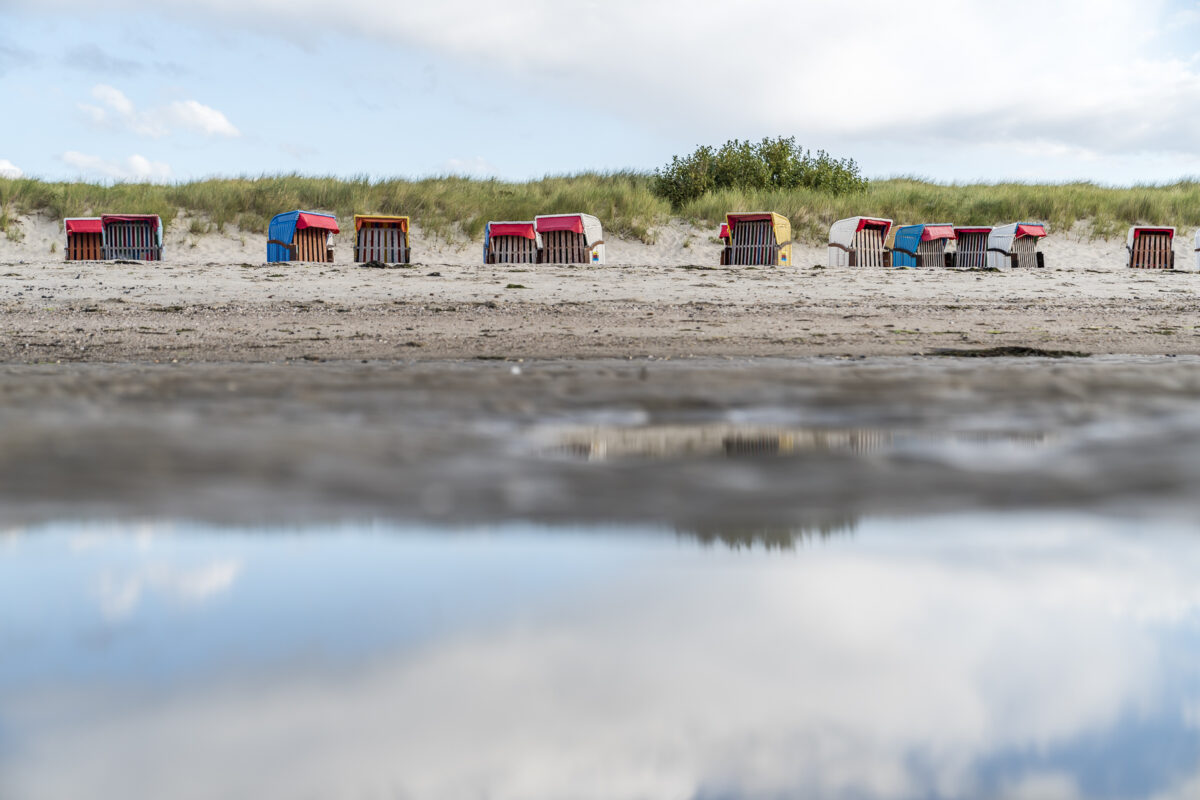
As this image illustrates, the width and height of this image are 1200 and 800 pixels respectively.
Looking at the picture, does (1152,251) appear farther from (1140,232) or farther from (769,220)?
(769,220)

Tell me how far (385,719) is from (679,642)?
0.60m

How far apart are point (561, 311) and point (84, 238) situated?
36.3 feet

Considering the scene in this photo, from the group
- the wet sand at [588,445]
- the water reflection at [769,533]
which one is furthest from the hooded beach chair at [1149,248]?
the water reflection at [769,533]

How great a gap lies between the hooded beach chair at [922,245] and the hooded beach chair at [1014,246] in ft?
2.74

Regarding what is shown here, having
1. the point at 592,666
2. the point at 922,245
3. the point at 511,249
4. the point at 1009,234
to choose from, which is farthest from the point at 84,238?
the point at 592,666

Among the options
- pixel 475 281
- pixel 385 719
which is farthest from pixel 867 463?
pixel 475 281

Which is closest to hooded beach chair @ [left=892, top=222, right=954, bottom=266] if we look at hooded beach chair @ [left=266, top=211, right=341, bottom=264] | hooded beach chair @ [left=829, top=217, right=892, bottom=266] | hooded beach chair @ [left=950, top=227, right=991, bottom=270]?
hooded beach chair @ [left=950, top=227, right=991, bottom=270]

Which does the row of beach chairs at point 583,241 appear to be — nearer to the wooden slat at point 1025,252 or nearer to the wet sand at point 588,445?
the wooden slat at point 1025,252

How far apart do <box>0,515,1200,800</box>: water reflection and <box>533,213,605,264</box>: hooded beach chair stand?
13652 millimetres

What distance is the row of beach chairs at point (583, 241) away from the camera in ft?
53.3

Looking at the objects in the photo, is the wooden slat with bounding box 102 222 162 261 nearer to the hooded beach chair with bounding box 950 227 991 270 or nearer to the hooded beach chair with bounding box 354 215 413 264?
the hooded beach chair with bounding box 354 215 413 264

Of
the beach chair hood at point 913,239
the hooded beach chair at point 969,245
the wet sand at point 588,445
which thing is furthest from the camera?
the hooded beach chair at point 969,245

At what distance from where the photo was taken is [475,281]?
11.8 metres

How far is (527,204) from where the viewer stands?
2420cm
